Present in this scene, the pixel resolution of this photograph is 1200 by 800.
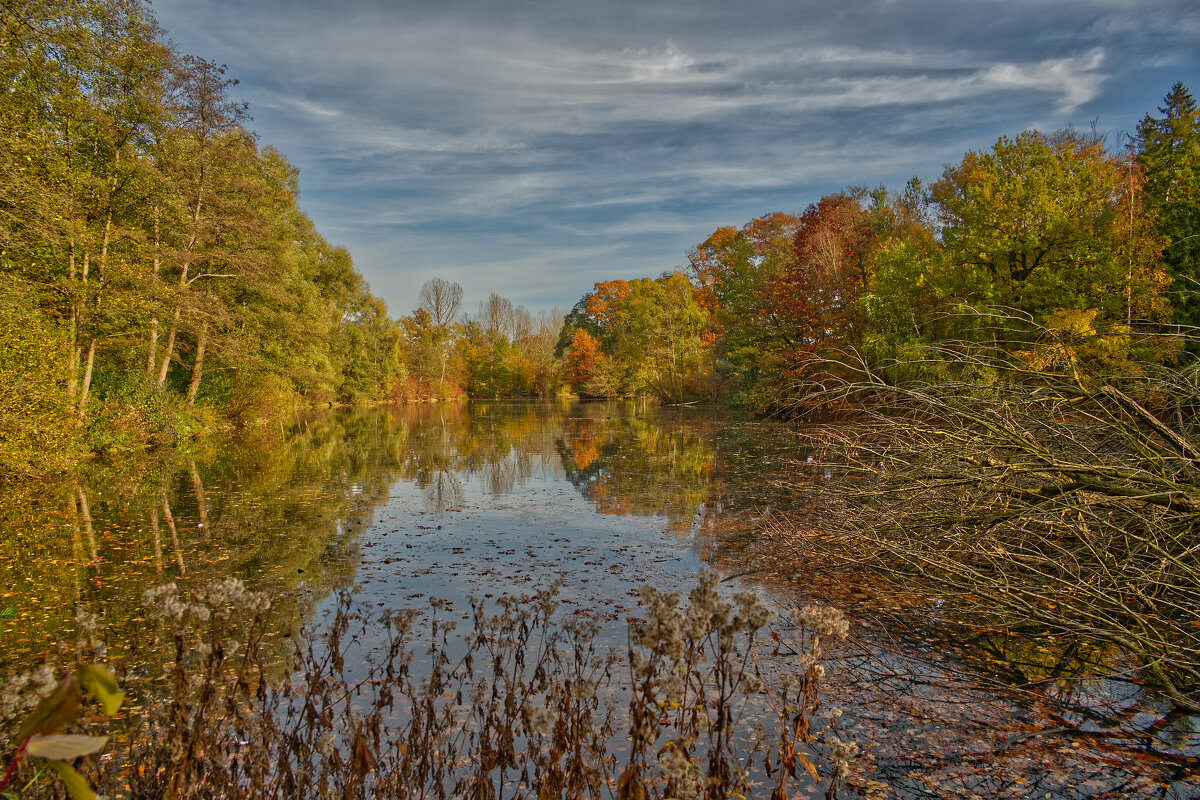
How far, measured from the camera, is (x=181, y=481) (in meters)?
12.9

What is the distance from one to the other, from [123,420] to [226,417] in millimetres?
10429

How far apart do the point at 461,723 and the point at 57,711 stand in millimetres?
3532

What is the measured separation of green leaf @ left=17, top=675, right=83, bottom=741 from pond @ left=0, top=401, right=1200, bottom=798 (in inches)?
123

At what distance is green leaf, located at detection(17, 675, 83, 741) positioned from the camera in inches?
29.4

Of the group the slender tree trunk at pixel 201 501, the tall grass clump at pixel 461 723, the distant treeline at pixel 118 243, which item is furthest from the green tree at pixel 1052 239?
the distant treeline at pixel 118 243

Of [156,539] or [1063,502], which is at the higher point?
[1063,502]

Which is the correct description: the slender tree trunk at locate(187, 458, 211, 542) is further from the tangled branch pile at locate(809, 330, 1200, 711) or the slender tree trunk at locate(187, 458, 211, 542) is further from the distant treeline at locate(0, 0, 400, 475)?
the tangled branch pile at locate(809, 330, 1200, 711)

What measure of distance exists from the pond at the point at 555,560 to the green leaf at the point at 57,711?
3135 mm

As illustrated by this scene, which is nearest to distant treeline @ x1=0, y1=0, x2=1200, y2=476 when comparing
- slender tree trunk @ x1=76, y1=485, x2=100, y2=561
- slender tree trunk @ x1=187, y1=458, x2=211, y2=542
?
slender tree trunk @ x1=76, y1=485, x2=100, y2=561

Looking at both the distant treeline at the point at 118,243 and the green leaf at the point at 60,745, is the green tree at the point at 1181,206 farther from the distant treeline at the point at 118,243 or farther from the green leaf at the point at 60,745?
the distant treeline at the point at 118,243

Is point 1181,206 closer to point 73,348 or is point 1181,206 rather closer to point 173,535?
point 173,535

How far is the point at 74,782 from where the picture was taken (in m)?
0.70

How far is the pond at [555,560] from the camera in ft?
12.2

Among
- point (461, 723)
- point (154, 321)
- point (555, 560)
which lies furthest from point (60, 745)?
point (154, 321)
